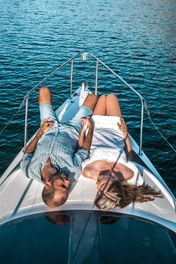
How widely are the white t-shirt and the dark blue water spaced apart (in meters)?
2.40

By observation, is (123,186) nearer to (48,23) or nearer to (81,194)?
(81,194)

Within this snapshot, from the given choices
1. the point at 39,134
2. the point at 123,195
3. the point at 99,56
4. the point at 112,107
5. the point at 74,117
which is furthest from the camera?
the point at 99,56

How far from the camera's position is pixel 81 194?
3.32m

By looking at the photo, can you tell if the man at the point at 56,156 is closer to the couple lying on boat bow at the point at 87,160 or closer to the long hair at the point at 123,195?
the couple lying on boat bow at the point at 87,160

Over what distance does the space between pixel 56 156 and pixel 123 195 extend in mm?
1097

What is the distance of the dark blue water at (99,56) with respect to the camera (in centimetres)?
797

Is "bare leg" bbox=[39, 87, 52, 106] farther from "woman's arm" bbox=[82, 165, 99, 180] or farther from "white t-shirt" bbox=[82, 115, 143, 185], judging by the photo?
"woman's arm" bbox=[82, 165, 99, 180]

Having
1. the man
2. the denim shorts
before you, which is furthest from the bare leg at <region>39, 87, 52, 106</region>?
the man

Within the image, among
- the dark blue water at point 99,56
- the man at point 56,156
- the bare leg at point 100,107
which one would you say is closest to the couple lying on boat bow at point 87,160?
the man at point 56,156

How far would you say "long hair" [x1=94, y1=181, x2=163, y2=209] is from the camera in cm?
304

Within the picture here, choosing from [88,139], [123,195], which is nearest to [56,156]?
[88,139]

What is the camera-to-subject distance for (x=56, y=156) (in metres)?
3.70

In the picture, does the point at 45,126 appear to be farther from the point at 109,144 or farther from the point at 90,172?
the point at 90,172

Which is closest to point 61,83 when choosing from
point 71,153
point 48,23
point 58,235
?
point 71,153
